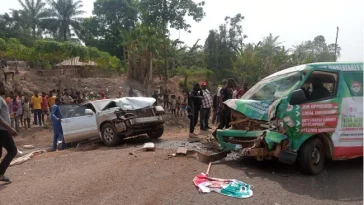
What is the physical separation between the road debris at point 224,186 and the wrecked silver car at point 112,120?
4.58 meters

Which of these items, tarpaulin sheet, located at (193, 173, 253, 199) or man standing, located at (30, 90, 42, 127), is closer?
tarpaulin sheet, located at (193, 173, 253, 199)

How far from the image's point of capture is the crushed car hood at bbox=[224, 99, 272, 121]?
6117 millimetres

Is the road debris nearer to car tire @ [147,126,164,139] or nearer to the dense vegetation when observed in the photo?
car tire @ [147,126,164,139]

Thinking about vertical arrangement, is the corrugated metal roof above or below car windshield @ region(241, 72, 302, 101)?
above

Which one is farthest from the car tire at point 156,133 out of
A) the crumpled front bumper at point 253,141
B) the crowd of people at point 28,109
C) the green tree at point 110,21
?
the green tree at point 110,21

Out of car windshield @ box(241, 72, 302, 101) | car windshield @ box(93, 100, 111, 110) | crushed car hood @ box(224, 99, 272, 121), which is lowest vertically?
car windshield @ box(93, 100, 111, 110)

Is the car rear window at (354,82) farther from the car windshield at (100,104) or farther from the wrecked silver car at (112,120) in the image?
the car windshield at (100,104)

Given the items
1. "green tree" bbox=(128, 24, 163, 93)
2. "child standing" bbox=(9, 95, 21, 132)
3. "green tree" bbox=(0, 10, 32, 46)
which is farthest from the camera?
"green tree" bbox=(0, 10, 32, 46)

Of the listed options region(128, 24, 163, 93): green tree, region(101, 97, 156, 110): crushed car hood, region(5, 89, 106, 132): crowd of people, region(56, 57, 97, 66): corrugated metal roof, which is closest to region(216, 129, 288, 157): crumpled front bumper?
region(101, 97, 156, 110): crushed car hood

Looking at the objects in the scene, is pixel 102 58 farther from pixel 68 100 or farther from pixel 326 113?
pixel 326 113

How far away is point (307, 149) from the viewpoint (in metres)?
5.66

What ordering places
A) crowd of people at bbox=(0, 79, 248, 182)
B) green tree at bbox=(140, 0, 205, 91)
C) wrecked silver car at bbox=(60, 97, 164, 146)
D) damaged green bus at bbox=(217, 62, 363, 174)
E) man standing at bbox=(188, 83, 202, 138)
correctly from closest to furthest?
damaged green bus at bbox=(217, 62, 363, 174) < crowd of people at bbox=(0, 79, 248, 182) < wrecked silver car at bbox=(60, 97, 164, 146) < man standing at bbox=(188, 83, 202, 138) < green tree at bbox=(140, 0, 205, 91)

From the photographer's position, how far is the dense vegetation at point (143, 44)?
24.6 m

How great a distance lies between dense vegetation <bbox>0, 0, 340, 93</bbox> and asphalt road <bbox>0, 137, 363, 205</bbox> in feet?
54.2
